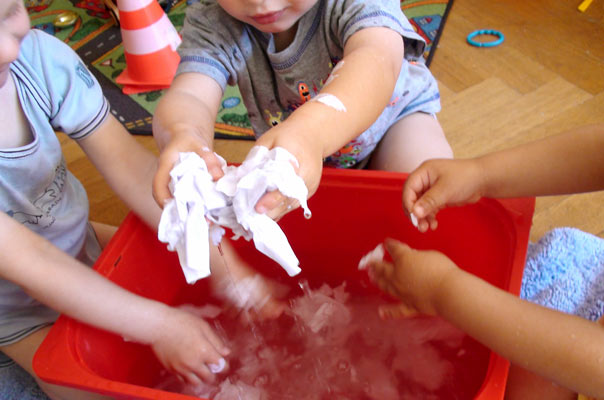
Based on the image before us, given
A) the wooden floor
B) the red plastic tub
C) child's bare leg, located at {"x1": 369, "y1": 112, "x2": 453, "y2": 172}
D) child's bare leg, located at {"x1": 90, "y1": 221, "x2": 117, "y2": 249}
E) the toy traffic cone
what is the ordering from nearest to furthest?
the red plastic tub → child's bare leg, located at {"x1": 369, "y1": 112, "x2": 453, "y2": 172} → child's bare leg, located at {"x1": 90, "y1": 221, "x2": 117, "y2": 249} → the wooden floor → the toy traffic cone

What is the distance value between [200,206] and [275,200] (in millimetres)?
71

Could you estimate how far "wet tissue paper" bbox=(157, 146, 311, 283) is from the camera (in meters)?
0.41

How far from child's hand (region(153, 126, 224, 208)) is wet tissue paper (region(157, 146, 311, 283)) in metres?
0.02

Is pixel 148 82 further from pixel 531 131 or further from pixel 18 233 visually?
pixel 531 131

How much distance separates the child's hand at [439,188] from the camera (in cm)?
58

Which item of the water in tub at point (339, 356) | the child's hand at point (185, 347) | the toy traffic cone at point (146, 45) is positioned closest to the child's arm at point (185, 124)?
the child's hand at point (185, 347)

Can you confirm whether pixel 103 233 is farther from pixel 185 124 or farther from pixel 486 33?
pixel 486 33

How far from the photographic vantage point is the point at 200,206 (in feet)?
1.41

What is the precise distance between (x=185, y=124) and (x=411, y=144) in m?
0.35

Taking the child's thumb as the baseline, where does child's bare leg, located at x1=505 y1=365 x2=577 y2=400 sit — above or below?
below

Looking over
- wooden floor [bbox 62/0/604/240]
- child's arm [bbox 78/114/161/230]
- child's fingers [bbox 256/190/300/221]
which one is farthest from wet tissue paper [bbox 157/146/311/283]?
wooden floor [bbox 62/0/604/240]

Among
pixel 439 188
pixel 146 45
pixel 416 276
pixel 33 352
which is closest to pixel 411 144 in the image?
pixel 439 188

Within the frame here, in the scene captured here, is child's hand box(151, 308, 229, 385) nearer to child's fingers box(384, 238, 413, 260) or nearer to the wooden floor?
child's fingers box(384, 238, 413, 260)

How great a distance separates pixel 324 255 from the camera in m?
0.80
